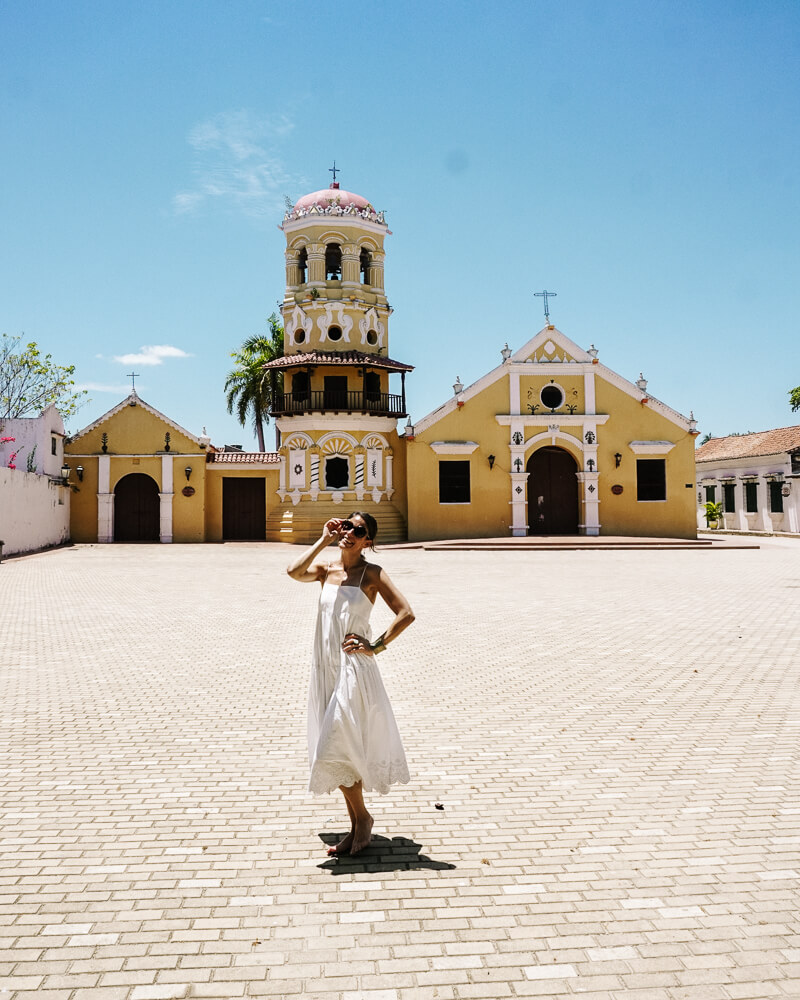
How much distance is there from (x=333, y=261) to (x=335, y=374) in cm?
→ 506

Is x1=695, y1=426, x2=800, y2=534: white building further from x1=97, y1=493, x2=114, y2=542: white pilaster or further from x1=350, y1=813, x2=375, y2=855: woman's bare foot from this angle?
x1=350, y1=813, x2=375, y2=855: woman's bare foot

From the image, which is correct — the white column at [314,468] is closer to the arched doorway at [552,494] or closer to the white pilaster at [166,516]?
the white pilaster at [166,516]

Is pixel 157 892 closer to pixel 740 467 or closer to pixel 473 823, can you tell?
pixel 473 823

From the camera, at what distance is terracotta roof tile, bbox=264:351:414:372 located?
96.6ft

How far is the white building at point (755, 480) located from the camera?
36.2 metres

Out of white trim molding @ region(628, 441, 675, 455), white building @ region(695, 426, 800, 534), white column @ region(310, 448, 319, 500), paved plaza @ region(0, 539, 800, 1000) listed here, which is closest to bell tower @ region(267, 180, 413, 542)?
white column @ region(310, 448, 319, 500)

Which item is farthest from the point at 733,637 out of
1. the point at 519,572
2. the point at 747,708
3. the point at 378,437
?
the point at 378,437

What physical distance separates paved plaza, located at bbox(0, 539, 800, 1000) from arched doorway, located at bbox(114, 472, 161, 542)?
22.7 m

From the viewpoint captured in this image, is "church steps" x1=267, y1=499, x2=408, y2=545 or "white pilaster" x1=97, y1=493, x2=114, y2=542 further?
"white pilaster" x1=97, y1=493, x2=114, y2=542

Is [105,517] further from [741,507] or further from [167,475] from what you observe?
[741,507]

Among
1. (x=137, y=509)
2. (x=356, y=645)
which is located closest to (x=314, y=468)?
(x=137, y=509)

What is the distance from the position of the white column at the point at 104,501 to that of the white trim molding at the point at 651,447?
2102 centimetres

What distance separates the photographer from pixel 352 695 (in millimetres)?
3979

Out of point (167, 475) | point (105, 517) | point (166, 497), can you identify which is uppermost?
point (167, 475)
